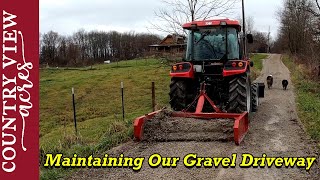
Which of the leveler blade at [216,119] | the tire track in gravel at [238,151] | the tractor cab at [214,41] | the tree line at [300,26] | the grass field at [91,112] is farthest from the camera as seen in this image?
the tree line at [300,26]

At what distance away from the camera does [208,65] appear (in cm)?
940

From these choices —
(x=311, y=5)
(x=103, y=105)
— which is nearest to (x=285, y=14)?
(x=311, y=5)

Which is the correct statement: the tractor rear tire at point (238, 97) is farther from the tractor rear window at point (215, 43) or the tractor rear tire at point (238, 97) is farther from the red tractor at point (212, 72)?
the tractor rear window at point (215, 43)

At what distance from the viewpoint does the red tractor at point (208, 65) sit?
30.2 ft

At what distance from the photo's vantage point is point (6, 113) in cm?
492

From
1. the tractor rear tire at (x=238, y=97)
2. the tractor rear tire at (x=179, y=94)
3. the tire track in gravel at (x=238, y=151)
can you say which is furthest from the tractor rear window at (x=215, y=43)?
the tire track in gravel at (x=238, y=151)

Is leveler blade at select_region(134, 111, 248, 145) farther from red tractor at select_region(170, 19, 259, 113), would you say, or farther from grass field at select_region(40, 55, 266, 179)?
red tractor at select_region(170, 19, 259, 113)

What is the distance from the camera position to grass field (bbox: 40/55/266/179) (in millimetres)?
7820

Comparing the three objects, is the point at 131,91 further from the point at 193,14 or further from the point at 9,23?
the point at 9,23

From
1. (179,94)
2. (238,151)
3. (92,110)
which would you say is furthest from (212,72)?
(92,110)

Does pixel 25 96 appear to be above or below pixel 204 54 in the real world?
below

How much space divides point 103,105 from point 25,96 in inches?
686

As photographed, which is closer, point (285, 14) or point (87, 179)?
point (87, 179)

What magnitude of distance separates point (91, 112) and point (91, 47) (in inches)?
2806
